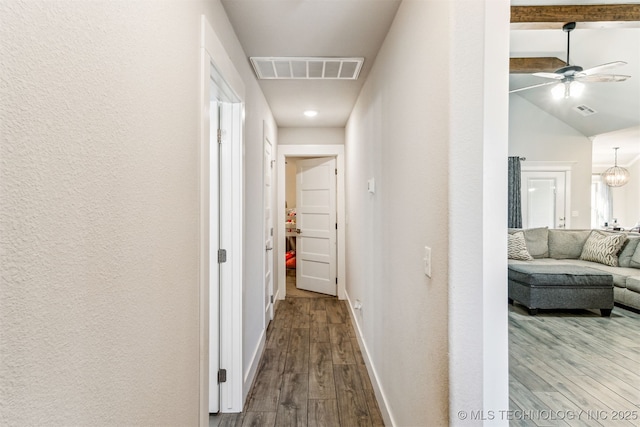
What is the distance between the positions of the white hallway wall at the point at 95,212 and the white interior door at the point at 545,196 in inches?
289

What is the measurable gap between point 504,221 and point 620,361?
2818 millimetres

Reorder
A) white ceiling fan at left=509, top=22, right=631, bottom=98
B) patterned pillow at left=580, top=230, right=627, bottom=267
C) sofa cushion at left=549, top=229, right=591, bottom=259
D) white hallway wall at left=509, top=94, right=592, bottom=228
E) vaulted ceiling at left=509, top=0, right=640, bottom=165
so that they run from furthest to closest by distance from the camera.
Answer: white hallway wall at left=509, top=94, right=592, bottom=228, sofa cushion at left=549, top=229, right=591, bottom=259, patterned pillow at left=580, top=230, right=627, bottom=267, white ceiling fan at left=509, top=22, right=631, bottom=98, vaulted ceiling at left=509, top=0, right=640, bottom=165

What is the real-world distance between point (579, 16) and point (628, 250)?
342cm

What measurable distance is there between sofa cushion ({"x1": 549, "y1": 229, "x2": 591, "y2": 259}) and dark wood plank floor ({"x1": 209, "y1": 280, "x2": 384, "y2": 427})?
397cm

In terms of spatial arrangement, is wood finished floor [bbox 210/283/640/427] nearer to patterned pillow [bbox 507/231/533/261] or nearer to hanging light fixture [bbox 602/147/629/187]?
patterned pillow [bbox 507/231/533/261]

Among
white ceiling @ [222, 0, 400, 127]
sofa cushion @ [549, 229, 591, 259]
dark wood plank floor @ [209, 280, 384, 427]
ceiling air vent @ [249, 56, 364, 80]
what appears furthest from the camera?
sofa cushion @ [549, 229, 591, 259]

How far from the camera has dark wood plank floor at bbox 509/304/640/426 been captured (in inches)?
82.3

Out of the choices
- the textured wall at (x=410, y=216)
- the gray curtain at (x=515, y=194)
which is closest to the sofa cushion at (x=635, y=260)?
the gray curtain at (x=515, y=194)

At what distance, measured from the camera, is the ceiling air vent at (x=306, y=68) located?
8.02 ft

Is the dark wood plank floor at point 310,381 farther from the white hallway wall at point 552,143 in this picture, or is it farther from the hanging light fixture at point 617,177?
the hanging light fixture at point 617,177

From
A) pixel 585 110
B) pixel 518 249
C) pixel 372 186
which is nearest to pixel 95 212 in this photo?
pixel 372 186

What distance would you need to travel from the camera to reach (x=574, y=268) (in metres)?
4.13

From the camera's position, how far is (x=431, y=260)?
1.27 m

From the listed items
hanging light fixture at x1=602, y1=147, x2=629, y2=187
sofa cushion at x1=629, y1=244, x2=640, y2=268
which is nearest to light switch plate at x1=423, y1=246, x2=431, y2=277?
sofa cushion at x1=629, y1=244, x2=640, y2=268
